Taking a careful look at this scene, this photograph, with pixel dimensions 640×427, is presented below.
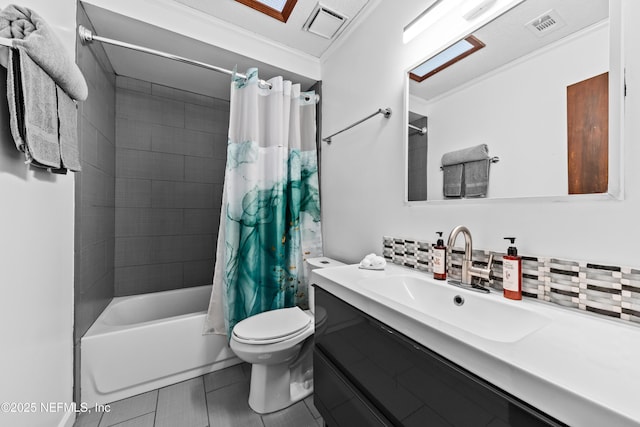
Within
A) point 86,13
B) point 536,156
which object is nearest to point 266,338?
point 536,156

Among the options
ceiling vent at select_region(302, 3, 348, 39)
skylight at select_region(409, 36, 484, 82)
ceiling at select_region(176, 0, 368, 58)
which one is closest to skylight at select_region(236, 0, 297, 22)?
ceiling at select_region(176, 0, 368, 58)

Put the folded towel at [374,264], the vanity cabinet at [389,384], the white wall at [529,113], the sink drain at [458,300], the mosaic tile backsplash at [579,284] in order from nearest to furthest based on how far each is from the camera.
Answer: the vanity cabinet at [389,384]
the mosaic tile backsplash at [579,284]
the white wall at [529,113]
the sink drain at [458,300]
the folded towel at [374,264]

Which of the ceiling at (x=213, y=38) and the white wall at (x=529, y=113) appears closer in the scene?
the white wall at (x=529, y=113)

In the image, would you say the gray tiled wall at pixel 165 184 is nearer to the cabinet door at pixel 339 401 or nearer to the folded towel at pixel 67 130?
the folded towel at pixel 67 130

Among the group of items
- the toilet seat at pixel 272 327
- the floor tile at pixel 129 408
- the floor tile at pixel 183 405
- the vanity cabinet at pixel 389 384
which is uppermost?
the vanity cabinet at pixel 389 384

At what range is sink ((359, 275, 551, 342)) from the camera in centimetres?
75

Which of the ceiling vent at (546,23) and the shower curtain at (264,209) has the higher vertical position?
the ceiling vent at (546,23)

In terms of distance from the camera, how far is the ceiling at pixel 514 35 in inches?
31.0

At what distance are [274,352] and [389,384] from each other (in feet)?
2.33

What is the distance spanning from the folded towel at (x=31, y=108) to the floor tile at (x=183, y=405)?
50.9 inches

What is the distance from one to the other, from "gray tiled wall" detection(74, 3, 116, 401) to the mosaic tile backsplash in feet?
6.34

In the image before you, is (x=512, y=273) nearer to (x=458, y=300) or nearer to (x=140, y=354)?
(x=458, y=300)

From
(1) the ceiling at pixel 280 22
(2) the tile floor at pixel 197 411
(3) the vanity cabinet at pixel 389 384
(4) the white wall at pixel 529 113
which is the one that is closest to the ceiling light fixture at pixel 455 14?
(4) the white wall at pixel 529 113

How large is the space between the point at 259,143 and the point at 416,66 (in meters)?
1.06
